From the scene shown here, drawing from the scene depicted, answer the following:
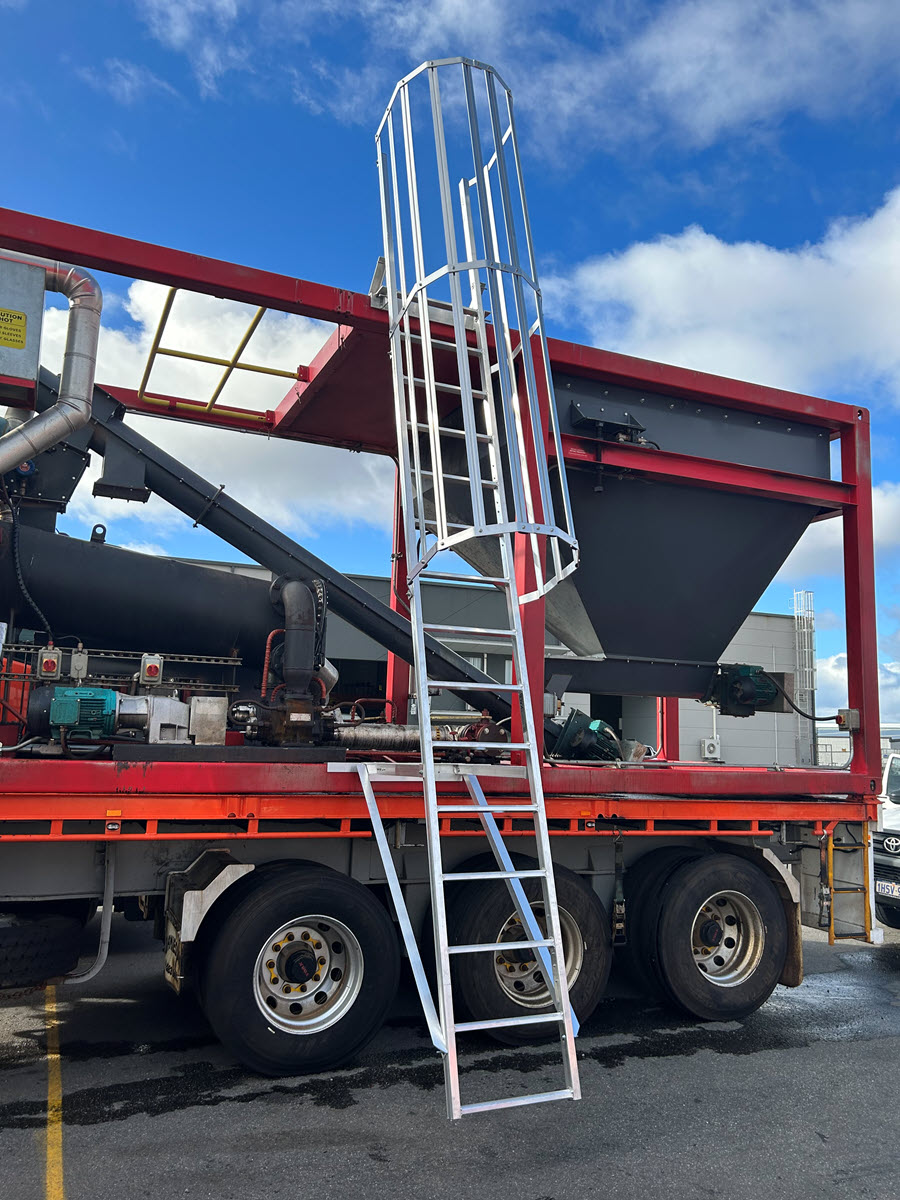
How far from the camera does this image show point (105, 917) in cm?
481

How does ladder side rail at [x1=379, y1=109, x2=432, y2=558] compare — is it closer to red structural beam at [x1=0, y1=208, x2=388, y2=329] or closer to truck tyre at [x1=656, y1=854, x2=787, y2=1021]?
red structural beam at [x1=0, y1=208, x2=388, y2=329]

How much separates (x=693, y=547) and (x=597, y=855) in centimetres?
254

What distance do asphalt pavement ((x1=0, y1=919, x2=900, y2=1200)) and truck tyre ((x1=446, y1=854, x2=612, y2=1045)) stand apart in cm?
25

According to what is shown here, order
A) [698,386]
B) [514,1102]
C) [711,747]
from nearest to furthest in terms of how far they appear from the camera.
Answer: [514,1102] → [698,386] → [711,747]

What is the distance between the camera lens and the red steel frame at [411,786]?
181 inches

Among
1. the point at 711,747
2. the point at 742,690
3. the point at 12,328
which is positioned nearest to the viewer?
the point at 12,328

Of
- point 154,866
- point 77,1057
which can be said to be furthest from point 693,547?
point 77,1057

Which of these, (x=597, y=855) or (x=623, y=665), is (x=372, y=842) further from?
(x=623, y=665)

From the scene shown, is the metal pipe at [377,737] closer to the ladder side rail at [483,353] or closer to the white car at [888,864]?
the ladder side rail at [483,353]

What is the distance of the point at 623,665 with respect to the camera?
289 inches

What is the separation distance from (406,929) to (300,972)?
96 cm

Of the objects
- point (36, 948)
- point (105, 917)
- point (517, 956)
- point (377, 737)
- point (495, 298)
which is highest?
point (495, 298)

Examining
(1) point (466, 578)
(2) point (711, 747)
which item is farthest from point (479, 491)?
(2) point (711, 747)

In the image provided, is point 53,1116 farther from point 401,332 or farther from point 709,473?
point 709,473
